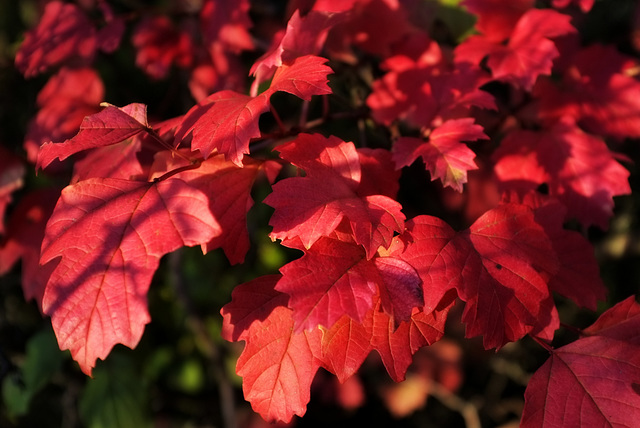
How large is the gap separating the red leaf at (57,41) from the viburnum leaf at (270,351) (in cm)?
84

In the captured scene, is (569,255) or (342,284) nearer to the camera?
(342,284)

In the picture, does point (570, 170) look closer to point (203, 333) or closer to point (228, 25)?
point (228, 25)

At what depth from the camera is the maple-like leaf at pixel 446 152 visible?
2.71 ft

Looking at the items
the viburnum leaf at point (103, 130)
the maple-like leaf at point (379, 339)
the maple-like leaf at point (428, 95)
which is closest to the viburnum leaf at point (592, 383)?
the maple-like leaf at point (379, 339)

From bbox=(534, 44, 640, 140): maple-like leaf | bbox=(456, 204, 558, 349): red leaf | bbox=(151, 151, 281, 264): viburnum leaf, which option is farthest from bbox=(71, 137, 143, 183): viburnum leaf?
bbox=(534, 44, 640, 140): maple-like leaf

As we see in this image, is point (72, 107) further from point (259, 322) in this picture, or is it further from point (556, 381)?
point (556, 381)

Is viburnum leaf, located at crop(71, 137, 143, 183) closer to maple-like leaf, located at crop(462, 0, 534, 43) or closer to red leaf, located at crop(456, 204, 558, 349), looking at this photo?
red leaf, located at crop(456, 204, 558, 349)

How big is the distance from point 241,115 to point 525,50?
63 cm

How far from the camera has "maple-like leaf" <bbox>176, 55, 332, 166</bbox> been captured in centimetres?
74

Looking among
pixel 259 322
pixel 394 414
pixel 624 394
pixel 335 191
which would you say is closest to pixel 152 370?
pixel 394 414

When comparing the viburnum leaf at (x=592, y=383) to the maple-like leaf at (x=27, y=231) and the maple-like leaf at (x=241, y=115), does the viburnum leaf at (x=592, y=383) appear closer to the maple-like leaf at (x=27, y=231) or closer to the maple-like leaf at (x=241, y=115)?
the maple-like leaf at (x=241, y=115)

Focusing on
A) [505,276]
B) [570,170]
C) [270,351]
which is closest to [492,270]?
[505,276]

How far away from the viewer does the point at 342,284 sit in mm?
692

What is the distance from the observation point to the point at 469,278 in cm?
72
